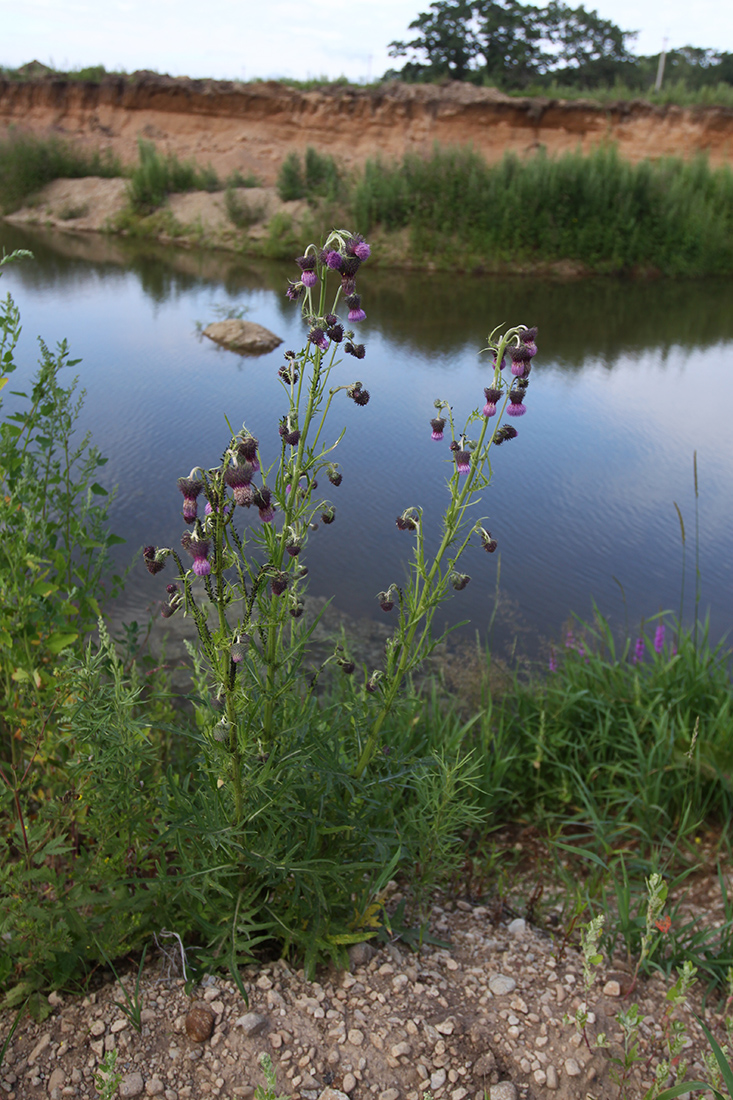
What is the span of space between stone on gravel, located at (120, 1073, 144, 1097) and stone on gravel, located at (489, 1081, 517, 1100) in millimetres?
668

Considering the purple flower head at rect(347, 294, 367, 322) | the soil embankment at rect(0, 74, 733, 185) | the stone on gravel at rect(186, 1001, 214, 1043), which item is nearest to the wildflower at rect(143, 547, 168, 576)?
the purple flower head at rect(347, 294, 367, 322)

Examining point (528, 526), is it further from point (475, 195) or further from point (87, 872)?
point (475, 195)

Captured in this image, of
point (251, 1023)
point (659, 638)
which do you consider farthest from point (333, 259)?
point (659, 638)

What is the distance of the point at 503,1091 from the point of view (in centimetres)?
150

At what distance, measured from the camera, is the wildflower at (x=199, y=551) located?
129 cm

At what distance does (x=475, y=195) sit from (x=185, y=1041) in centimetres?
1286

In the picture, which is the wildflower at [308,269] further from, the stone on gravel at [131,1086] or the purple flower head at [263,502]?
the stone on gravel at [131,1086]

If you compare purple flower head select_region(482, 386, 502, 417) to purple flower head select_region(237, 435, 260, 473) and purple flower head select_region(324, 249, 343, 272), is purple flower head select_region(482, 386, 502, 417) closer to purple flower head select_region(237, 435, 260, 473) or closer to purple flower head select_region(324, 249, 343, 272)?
purple flower head select_region(324, 249, 343, 272)

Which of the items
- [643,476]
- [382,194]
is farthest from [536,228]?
[643,476]

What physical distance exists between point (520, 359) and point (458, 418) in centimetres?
426

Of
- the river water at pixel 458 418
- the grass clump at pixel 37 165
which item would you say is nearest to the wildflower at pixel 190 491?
the river water at pixel 458 418

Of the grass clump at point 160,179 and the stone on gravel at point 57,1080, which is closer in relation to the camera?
the stone on gravel at point 57,1080

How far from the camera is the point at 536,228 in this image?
40.3ft

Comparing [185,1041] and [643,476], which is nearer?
[185,1041]
